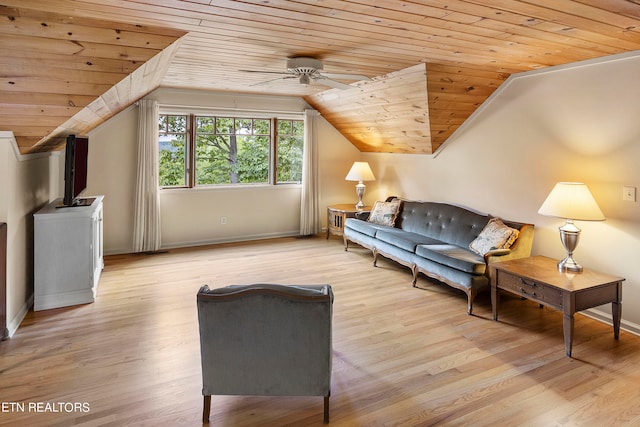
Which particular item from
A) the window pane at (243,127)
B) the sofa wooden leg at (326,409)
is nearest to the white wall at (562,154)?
the sofa wooden leg at (326,409)

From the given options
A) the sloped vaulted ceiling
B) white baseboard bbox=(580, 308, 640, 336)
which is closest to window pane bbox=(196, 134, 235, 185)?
the sloped vaulted ceiling

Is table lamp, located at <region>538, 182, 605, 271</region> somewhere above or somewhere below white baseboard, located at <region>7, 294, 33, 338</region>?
above

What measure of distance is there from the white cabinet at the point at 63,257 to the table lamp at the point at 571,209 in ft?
13.6

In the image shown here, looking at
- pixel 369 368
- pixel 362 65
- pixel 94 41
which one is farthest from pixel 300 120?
pixel 369 368

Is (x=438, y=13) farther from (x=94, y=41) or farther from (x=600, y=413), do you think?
(x=600, y=413)

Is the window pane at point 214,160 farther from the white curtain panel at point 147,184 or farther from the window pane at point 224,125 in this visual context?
the white curtain panel at point 147,184

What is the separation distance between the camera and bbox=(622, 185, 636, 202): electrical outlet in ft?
10.5

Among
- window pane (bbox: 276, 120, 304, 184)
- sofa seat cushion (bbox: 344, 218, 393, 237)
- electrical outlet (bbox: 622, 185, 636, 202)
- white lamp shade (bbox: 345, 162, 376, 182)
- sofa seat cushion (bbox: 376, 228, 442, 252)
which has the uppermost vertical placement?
window pane (bbox: 276, 120, 304, 184)

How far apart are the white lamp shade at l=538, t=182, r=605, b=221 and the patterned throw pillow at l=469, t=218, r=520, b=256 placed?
554 millimetres

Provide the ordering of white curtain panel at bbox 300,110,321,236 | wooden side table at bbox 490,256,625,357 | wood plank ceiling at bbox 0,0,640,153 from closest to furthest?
wood plank ceiling at bbox 0,0,640,153 → wooden side table at bbox 490,256,625,357 → white curtain panel at bbox 300,110,321,236

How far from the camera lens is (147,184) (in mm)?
5520

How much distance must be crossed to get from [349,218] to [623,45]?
3.79 meters

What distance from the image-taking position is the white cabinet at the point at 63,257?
3.50 meters

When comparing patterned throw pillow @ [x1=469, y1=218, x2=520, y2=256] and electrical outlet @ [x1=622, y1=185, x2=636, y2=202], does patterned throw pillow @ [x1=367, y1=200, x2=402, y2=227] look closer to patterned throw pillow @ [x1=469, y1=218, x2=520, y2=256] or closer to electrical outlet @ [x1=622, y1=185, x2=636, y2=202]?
patterned throw pillow @ [x1=469, y1=218, x2=520, y2=256]
